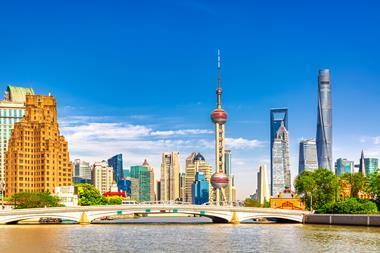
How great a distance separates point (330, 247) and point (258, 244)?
9.59 m

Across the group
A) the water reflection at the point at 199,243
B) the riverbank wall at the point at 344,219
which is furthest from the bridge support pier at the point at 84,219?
the water reflection at the point at 199,243

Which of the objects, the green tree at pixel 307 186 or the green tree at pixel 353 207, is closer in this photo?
the green tree at pixel 353 207

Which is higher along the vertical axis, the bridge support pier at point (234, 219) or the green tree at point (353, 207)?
the green tree at point (353, 207)

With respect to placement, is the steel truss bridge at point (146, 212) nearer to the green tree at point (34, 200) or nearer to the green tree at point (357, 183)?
the green tree at point (357, 183)

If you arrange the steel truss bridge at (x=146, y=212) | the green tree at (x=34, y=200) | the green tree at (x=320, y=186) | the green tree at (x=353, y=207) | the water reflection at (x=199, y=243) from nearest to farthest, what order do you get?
the water reflection at (x=199, y=243), the steel truss bridge at (x=146, y=212), the green tree at (x=353, y=207), the green tree at (x=320, y=186), the green tree at (x=34, y=200)

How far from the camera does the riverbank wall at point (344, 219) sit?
13525 centimetres

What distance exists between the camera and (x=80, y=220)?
156 meters

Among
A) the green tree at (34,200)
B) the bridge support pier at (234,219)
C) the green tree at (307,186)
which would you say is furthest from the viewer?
the green tree at (34,200)

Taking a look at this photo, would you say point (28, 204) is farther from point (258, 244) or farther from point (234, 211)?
point (258, 244)

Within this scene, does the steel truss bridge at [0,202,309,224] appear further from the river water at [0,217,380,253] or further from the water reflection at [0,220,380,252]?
the water reflection at [0,220,380,252]

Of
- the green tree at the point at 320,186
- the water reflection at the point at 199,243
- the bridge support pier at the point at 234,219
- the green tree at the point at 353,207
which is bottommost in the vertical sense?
the bridge support pier at the point at 234,219

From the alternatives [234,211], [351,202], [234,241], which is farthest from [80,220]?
[234,241]

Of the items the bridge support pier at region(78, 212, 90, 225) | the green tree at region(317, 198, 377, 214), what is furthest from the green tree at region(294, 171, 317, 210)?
the bridge support pier at region(78, 212, 90, 225)

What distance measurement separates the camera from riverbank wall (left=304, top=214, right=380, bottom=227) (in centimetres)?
13525
